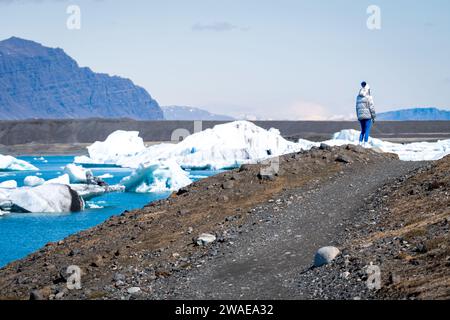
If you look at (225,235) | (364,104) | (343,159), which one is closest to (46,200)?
(364,104)

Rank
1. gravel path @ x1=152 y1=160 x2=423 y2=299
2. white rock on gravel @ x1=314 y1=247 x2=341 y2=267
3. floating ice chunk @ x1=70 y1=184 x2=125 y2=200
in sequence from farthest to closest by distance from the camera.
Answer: floating ice chunk @ x1=70 y1=184 x2=125 y2=200 < white rock on gravel @ x1=314 y1=247 x2=341 y2=267 < gravel path @ x1=152 y1=160 x2=423 y2=299

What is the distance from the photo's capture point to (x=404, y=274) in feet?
29.3

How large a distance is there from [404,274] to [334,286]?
77 cm

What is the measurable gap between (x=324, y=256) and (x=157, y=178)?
2494 cm

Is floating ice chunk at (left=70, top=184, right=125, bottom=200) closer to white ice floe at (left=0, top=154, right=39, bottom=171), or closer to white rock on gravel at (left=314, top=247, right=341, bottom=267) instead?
white ice floe at (left=0, top=154, right=39, bottom=171)

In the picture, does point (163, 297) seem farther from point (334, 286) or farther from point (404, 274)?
point (404, 274)

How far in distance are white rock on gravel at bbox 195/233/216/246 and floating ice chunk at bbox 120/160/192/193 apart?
2186 cm

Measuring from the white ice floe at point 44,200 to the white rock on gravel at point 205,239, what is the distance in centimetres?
1480

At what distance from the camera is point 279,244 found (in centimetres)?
1125

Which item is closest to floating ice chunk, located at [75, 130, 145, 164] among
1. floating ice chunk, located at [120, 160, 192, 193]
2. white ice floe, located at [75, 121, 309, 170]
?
white ice floe, located at [75, 121, 309, 170]

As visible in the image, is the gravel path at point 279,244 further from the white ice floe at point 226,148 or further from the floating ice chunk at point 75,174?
the white ice floe at point 226,148

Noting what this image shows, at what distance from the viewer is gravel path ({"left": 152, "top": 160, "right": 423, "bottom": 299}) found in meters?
9.55
